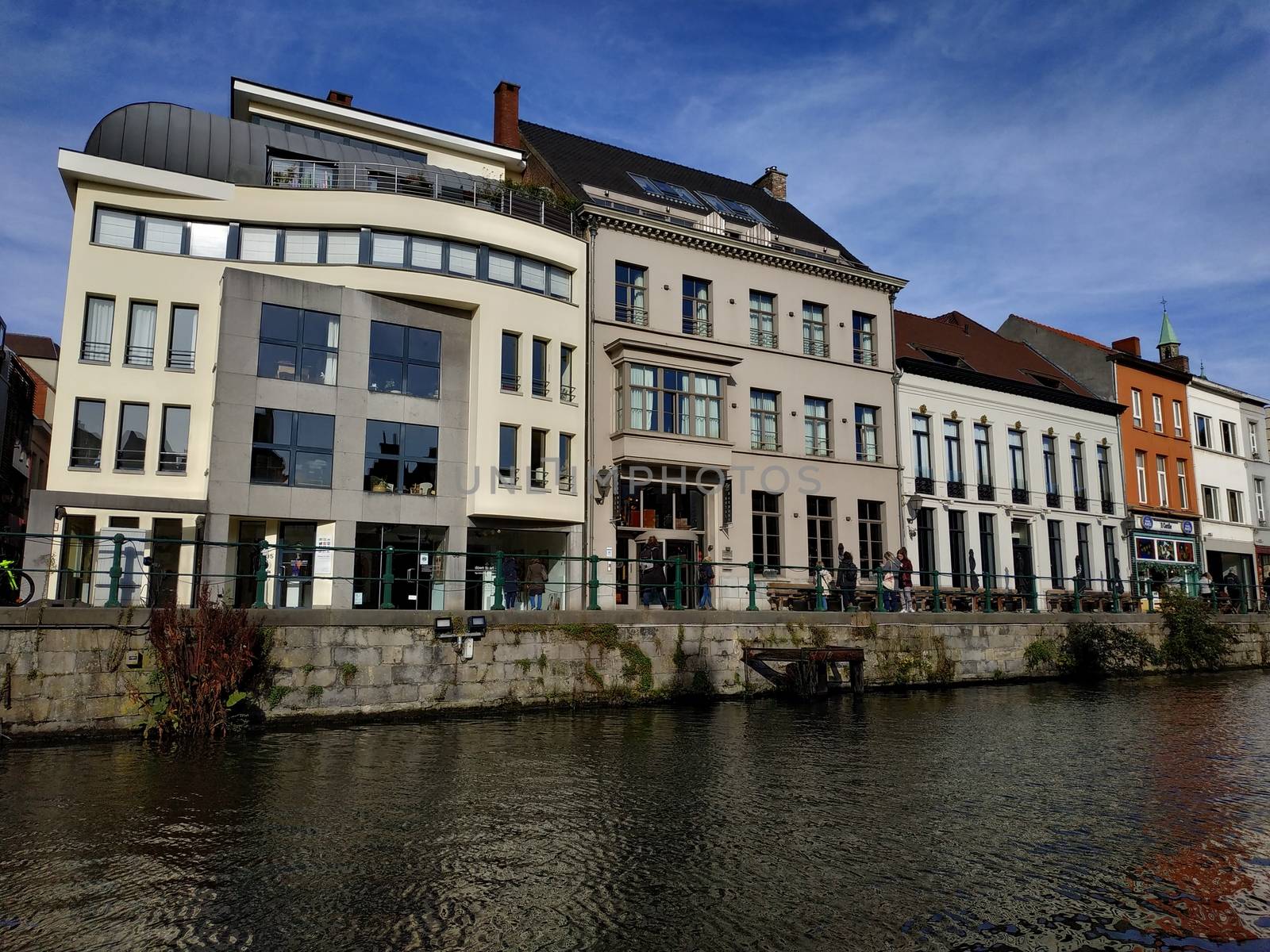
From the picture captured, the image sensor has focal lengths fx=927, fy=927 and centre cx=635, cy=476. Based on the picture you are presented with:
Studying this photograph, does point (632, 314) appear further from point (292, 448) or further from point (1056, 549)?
point (1056, 549)

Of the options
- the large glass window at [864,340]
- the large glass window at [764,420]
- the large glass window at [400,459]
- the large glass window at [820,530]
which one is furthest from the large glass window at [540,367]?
the large glass window at [864,340]

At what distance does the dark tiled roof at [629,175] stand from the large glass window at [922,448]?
5.92 metres

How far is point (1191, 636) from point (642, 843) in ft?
80.9

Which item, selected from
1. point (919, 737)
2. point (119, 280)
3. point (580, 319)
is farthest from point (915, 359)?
point (119, 280)

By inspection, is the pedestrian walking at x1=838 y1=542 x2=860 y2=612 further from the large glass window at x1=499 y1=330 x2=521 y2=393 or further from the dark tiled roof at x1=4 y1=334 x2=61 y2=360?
the dark tiled roof at x1=4 y1=334 x2=61 y2=360

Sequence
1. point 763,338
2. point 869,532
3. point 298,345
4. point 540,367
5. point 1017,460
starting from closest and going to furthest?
point 298,345, point 540,367, point 763,338, point 869,532, point 1017,460

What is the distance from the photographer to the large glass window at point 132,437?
21297 mm

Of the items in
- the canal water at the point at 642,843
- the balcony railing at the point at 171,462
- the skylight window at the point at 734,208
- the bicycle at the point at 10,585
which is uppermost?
the skylight window at the point at 734,208

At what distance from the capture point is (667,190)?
30.5 m

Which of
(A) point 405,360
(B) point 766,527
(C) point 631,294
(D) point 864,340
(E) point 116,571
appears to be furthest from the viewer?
(D) point 864,340

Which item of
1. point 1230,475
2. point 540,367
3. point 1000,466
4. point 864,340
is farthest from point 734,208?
point 1230,475

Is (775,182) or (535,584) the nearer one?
(535,584)

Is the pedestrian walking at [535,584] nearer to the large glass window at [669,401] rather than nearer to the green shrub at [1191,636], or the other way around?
the large glass window at [669,401]

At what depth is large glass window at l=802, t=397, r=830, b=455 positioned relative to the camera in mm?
28844
